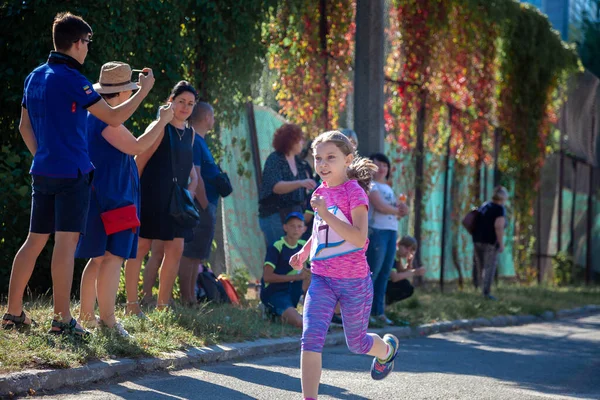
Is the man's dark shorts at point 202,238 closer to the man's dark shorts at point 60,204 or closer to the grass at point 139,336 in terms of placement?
the grass at point 139,336

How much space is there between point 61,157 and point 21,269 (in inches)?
31.6

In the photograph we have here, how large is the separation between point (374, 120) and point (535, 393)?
5474mm

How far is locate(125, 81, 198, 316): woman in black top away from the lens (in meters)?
8.03

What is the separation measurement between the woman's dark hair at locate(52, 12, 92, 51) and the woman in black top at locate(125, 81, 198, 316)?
1.73 meters

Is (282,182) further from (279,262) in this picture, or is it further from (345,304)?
(345,304)

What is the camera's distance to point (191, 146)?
8.30 m

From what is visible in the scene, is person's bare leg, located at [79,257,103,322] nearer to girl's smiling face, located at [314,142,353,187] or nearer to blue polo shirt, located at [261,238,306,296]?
girl's smiling face, located at [314,142,353,187]

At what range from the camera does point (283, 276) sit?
8922 millimetres

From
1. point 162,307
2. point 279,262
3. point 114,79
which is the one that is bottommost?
point 162,307

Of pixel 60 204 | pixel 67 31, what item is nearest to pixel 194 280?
pixel 60 204

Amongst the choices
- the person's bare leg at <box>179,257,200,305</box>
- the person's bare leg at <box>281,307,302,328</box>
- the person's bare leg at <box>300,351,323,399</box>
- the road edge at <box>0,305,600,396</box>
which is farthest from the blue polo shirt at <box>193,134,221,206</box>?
the person's bare leg at <box>300,351,323,399</box>

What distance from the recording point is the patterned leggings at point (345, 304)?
5.39 m

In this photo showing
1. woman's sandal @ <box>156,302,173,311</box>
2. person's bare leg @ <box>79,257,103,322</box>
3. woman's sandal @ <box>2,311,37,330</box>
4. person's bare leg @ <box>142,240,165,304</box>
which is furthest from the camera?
person's bare leg @ <box>142,240,165,304</box>

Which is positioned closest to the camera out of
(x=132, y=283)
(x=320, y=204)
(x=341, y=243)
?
(x=320, y=204)
